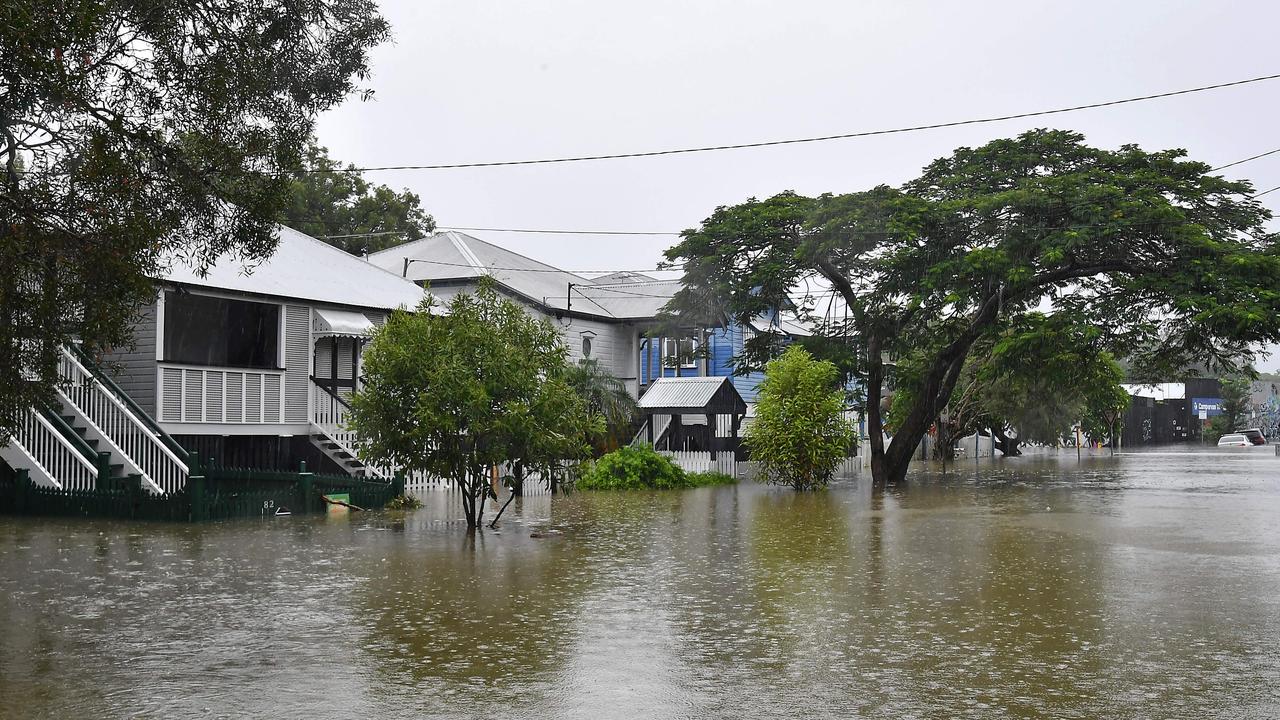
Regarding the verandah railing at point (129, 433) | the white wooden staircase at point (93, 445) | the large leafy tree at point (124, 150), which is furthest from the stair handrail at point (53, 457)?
the large leafy tree at point (124, 150)

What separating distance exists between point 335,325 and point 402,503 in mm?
5084

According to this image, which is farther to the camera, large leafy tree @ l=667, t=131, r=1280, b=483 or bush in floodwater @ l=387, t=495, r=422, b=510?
large leafy tree @ l=667, t=131, r=1280, b=483

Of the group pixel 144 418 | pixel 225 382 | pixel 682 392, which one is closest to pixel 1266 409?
pixel 682 392

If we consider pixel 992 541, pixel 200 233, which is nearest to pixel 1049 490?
pixel 992 541

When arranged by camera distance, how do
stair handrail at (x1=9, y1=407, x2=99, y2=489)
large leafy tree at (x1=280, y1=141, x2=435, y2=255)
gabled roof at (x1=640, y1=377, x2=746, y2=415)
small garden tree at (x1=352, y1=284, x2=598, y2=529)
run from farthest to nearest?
large leafy tree at (x1=280, y1=141, x2=435, y2=255), gabled roof at (x1=640, y1=377, x2=746, y2=415), stair handrail at (x1=9, y1=407, x2=99, y2=489), small garden tree at (x1=352, y1=284, x2=598, y2=529)

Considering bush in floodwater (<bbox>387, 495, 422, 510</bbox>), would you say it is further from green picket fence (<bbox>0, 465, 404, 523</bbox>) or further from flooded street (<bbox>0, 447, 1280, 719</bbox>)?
flooded street (<bbox>0, 447, 1280, 719</bbox>)

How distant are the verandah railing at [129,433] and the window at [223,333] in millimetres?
4002

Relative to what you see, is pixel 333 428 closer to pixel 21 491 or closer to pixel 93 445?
pixel 93 445

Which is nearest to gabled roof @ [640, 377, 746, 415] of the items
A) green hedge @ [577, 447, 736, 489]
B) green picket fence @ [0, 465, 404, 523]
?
green hedge @ [577, 447, 736, 489]

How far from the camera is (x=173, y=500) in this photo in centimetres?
2056

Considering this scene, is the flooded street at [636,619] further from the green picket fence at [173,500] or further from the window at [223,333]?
the window at [223,333]

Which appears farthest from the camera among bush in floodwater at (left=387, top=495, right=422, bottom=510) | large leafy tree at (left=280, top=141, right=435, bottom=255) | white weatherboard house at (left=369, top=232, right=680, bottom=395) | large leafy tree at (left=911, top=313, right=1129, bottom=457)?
large leafy tree at (left=280, top=141, right=435, bottom=255)

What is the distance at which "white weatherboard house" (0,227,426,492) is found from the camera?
2206cm

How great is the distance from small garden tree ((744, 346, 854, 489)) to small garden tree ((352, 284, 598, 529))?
1345 cm
